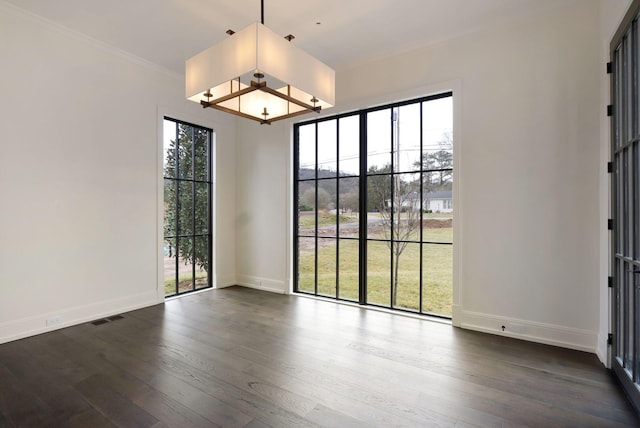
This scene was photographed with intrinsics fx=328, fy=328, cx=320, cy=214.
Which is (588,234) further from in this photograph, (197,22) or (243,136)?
(243,136)

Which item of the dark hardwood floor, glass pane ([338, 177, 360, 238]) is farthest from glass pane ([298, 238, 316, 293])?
the dark hardwood floor

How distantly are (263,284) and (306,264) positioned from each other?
85cm

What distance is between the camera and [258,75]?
2.19 metres

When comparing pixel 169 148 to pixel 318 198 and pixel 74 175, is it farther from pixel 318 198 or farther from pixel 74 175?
→ pixel 318 198

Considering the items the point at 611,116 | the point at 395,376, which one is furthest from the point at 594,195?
the point at 395,376

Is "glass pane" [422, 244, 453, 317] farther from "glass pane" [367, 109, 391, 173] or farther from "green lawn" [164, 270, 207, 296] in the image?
"green lawn" [164, 270, 207, 296]

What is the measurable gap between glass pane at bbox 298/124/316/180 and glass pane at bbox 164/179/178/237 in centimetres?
184

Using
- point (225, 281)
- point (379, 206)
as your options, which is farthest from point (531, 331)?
point (225, 281)

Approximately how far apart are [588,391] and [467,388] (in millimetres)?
830

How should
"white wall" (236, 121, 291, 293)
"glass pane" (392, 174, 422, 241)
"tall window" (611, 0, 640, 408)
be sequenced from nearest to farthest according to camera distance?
"tall window" (611, 0, 640, 408)
"glass pane" (392, 174, 422, 241)
"white wall" (236, 121, 291, 293)

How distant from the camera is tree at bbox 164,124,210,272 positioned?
4684mm

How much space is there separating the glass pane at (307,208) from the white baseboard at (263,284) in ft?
2.87

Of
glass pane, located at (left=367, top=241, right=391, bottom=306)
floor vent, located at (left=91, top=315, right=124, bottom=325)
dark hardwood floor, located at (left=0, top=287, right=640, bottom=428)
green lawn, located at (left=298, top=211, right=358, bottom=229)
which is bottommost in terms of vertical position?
dark hardwood floor, located at (left=0, top=287, right=640, bottom=428)

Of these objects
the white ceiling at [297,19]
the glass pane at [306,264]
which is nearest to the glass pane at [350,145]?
the white ceiling at [297,19]
